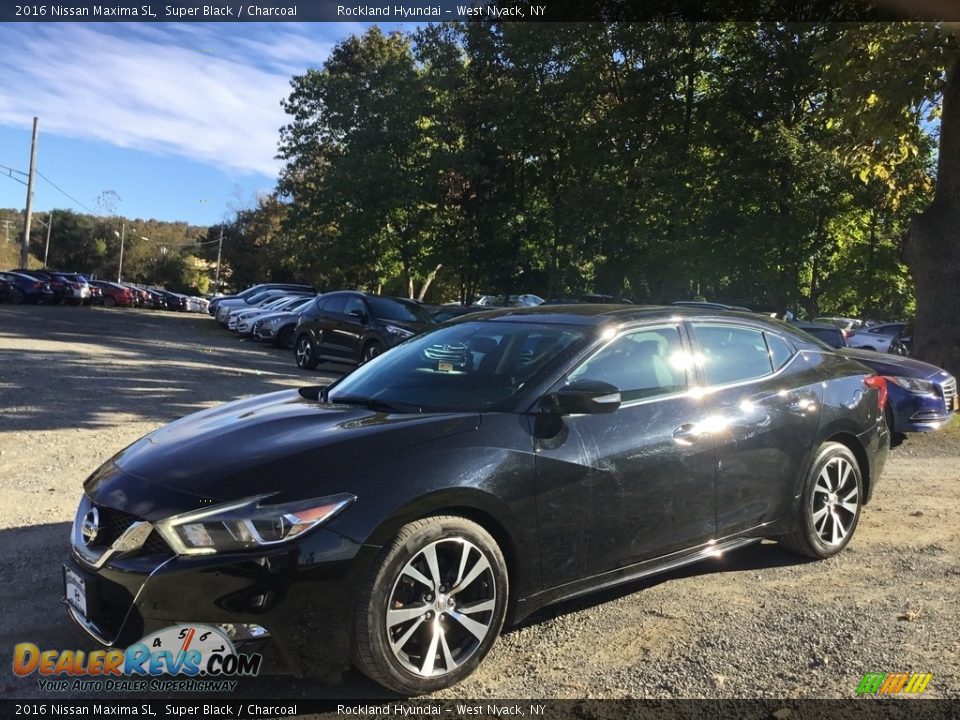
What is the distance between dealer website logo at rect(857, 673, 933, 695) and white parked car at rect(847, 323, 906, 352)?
24642mm

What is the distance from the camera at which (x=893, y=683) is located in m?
3.39

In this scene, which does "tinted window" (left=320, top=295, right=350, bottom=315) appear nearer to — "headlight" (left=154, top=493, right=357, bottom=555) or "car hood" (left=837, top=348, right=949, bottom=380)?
"car hood" (left=837, top=348, right=949, bottom=380)

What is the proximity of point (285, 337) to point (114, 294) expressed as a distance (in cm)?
3240

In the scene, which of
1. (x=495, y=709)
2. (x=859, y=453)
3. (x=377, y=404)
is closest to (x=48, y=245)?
(x=377, y=404)

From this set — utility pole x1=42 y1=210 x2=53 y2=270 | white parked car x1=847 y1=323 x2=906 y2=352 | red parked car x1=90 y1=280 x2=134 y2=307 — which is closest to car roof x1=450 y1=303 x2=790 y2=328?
white parked car x1=847 y1=323 x2=906 y2=352

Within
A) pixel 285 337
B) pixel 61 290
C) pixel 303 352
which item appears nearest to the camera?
pixel 303 352

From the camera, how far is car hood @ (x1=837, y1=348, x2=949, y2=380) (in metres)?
9.25

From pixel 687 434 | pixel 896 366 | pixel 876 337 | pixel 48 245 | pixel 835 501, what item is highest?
Answer: pixel 48 245

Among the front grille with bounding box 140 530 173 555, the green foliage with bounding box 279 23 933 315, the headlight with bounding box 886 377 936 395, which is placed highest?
the green foliage with bounding box 279 23 933 315

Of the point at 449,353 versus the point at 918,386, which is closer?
the point at 449,353

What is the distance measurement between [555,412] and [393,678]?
4.47ft

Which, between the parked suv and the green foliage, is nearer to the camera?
the parked suv

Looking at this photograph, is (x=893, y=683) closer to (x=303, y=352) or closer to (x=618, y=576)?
(x=618, y=576)

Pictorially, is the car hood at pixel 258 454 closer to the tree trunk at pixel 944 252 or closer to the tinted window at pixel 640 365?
the tinted window at pixel 640 365
